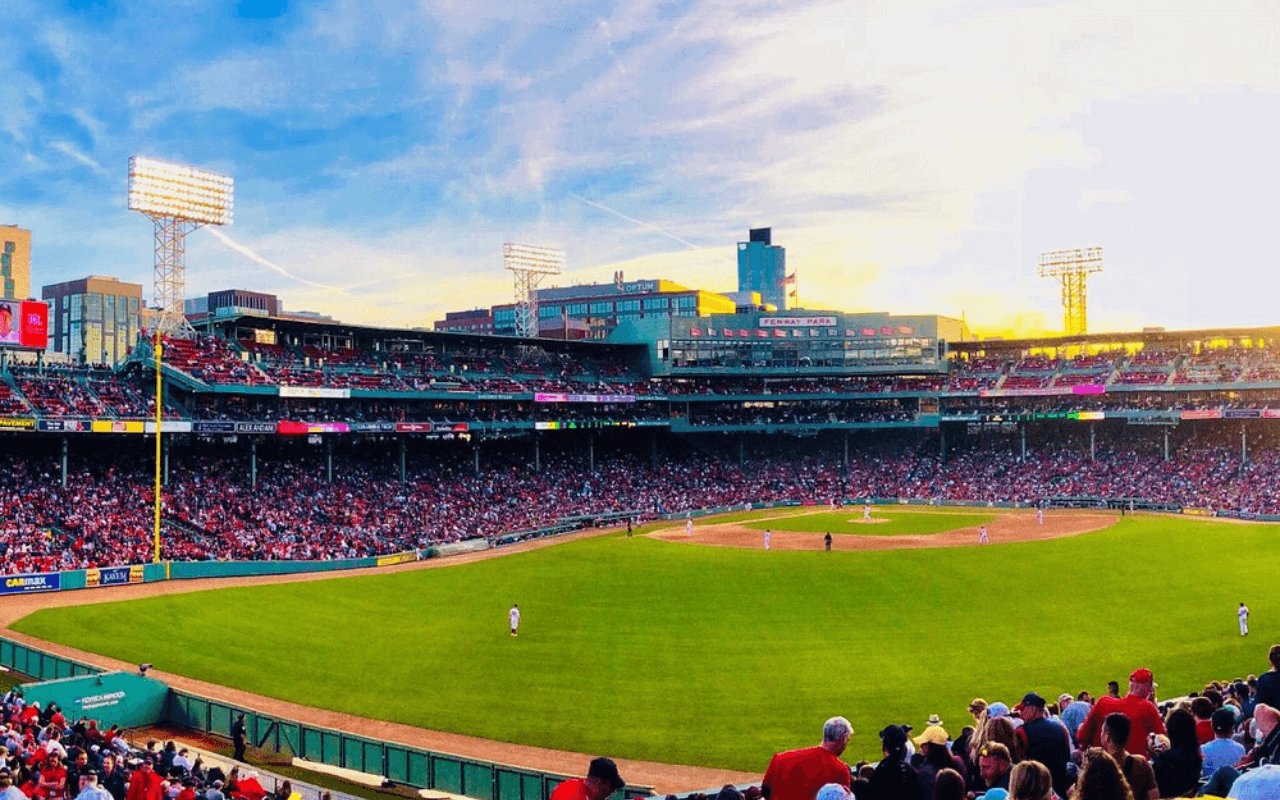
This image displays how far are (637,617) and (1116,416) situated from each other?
59.6 m

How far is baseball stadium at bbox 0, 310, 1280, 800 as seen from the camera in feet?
81.5

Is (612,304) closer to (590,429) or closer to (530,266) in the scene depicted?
(530,266)

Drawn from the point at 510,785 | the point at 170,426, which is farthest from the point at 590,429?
the point at 510,785

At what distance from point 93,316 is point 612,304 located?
70.1 m

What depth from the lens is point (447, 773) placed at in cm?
1923

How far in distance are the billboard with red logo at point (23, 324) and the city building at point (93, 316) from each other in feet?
266

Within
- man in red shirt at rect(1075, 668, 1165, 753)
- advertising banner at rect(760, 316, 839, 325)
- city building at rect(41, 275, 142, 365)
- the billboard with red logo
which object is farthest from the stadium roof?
city building at rect(41, 275, 142, 365)

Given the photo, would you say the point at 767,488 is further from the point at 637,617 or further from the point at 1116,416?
the point at 637,617

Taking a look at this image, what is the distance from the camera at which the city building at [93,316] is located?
128375mm

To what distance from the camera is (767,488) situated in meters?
83.8

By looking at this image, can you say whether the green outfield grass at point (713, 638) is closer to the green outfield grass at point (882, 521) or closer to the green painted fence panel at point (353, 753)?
the green painted fence panel at point (353, 753)

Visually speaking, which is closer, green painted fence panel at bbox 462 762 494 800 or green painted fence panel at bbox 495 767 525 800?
green painted fence panel at bbox 495 767 525 800

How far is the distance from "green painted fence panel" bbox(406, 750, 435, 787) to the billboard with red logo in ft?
139

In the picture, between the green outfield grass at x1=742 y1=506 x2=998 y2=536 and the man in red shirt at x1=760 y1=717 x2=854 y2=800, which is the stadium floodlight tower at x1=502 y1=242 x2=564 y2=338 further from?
the man in red shirt at x1=760 y1=717 x2=854 y2=800
